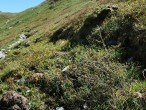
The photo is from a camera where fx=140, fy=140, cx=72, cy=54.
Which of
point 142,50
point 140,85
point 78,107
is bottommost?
point 78,107

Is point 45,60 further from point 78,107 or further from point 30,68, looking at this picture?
point 78,107

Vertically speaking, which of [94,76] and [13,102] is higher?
[94,76]

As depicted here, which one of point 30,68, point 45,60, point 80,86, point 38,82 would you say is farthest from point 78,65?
point 30,68

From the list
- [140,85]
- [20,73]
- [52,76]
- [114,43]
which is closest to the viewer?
[140,85]

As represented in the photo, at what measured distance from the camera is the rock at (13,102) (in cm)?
548

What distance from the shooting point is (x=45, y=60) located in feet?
27.5

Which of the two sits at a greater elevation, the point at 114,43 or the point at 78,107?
the point at 114,43

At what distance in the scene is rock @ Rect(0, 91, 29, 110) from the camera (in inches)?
216

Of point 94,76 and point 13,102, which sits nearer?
point 94,76

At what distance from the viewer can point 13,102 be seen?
223 inches

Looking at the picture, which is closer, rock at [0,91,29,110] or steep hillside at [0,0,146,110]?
steep hillside at [0,0,146,110]

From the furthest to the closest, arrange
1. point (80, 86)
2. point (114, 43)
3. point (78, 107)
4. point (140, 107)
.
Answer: point (114, 43), point (80, 86), point (78, 107), point (140, 107)

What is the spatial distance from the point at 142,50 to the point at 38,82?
4.88 m

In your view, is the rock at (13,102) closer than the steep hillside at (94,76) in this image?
No
